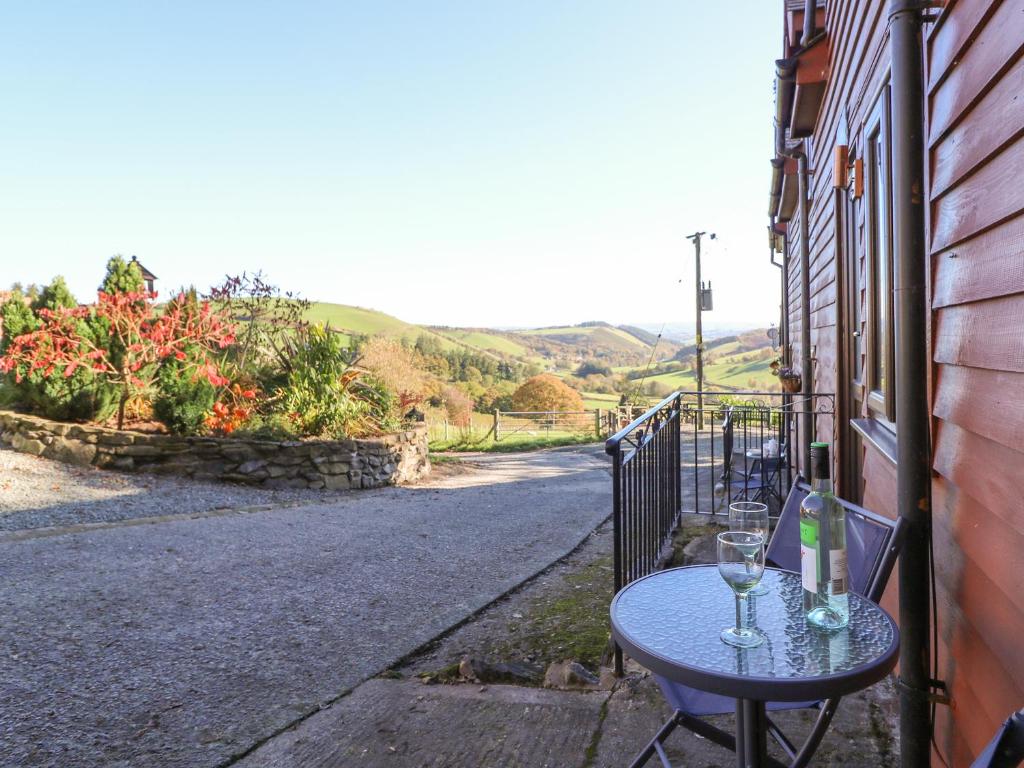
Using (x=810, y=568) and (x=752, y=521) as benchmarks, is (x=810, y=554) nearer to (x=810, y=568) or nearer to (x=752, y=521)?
(x=810, y=568)

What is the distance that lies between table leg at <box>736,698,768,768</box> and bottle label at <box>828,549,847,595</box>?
30 centimetres

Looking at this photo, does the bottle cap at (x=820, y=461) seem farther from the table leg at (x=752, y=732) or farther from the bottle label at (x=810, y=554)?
the table leg at (x=752, y=732)

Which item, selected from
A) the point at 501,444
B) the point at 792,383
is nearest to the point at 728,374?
the point at 501,444

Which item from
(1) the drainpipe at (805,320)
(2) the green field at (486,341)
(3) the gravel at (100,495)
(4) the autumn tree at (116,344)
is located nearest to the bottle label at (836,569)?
(1) the drainpipe at (805,320)

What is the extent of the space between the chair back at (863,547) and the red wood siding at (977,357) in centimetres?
13

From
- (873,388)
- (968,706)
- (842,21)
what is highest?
(842,21)

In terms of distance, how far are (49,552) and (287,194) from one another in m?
26.5

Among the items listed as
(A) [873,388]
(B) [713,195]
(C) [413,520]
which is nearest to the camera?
(A) [873,388]

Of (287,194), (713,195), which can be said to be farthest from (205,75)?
(713,195)

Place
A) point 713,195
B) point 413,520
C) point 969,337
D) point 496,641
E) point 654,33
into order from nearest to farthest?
point 969,337 → point 496,641 → point 413,520 → point 654,33 → point 713,195

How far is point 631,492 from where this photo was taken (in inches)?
124

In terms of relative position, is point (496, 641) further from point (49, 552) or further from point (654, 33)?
point (654, 33)

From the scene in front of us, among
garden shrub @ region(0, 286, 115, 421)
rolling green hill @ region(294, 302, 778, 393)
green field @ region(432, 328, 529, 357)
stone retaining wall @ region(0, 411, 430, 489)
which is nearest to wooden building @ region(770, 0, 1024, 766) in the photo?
stone retaining wall @ region(0, 411, 430, 489)

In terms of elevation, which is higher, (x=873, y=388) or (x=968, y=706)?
(x=873, y=388)
